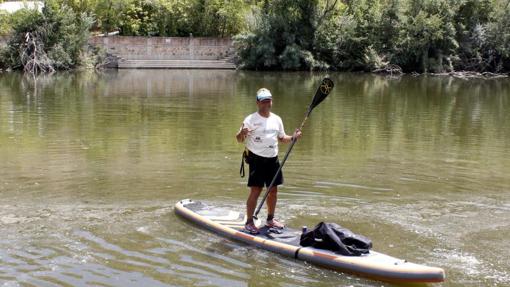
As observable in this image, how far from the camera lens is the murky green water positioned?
7.53m

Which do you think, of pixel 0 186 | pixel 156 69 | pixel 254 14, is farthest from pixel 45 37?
pixel 0 186

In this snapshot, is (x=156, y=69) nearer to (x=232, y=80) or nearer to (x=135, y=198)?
(x=232, y=80)

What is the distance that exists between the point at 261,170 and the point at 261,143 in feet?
1.22

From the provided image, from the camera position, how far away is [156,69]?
4803 centimetres

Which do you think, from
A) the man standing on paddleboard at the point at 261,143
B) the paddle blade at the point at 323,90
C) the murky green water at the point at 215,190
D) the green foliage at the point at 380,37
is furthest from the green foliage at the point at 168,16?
the man standing on paddleboard at the point at 261,143

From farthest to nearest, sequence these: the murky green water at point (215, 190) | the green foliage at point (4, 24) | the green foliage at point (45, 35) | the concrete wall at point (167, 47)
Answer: the concrete wall at point (167, 47) → the green foliage at point (4, 24) → the green foliage at point (45, 35) → the murky green water at point (215, 190)

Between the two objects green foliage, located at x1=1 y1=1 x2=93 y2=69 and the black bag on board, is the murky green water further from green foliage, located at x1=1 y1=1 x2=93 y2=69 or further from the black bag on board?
green foliage, located at x1=1 y1=1 x2=93 y2=69

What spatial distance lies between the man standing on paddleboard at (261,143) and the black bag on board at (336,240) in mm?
803

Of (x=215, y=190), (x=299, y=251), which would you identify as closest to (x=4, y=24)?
(x=215, y=190)

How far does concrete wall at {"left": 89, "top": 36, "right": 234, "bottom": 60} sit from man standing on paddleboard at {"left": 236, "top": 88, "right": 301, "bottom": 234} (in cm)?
4203

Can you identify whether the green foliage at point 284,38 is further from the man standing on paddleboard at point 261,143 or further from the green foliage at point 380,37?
the man standing on paddleboard at point 261,143

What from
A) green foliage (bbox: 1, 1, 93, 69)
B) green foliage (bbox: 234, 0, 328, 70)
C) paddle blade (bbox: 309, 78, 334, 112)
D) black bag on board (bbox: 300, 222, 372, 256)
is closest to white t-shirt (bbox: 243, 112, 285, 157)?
paddle blade (bbox: 309, 78, 334, 112)

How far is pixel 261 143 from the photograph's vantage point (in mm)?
8305

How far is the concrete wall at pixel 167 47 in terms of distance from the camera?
49562 millimetres
